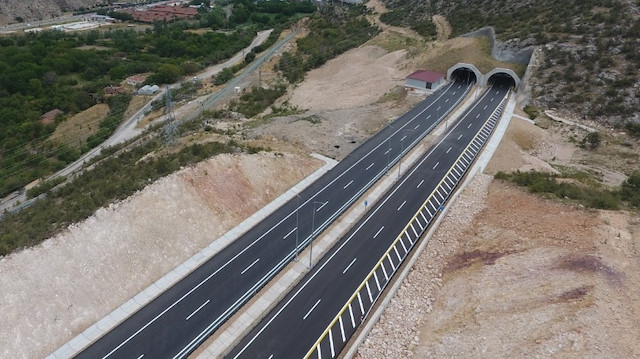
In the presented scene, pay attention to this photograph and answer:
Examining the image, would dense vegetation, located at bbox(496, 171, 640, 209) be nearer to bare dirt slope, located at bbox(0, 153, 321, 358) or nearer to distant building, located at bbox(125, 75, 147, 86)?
bare dirt slope, located at bbox(0, 153, 321, 358)

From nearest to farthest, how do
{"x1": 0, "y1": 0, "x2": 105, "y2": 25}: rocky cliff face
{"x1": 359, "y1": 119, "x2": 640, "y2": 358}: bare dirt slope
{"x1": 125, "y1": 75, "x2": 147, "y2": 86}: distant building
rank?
{"x1": 359, "y1": 119, "x2": 640, "y2": 358}: bare dirt slope < {"x1": 125, "y1": 75, "x2": 147, "y2": 86}: distant building < {"x1": 0, "y1": 0, "x2": 105, "y2": 25}: rocky cliff face

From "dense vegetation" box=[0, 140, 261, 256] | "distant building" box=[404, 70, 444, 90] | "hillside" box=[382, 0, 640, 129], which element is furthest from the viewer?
"distant building" box=[404, 70, 444, 90]

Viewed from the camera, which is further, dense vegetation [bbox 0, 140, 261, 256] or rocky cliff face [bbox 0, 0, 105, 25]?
rocky cliff face [bbox 0, 0, 105, 25]

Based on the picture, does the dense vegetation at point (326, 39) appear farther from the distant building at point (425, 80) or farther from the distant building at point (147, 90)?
the distant building at point (147, 90)

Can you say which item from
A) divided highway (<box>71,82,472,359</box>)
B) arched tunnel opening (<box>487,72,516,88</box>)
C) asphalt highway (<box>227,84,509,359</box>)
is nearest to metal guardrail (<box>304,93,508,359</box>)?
asphalt highway (<box>227,84,509,359</box>)

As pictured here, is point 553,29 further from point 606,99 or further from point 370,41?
point 370,41

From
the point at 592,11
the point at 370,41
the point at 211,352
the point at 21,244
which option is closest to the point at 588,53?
the point at 592,11
